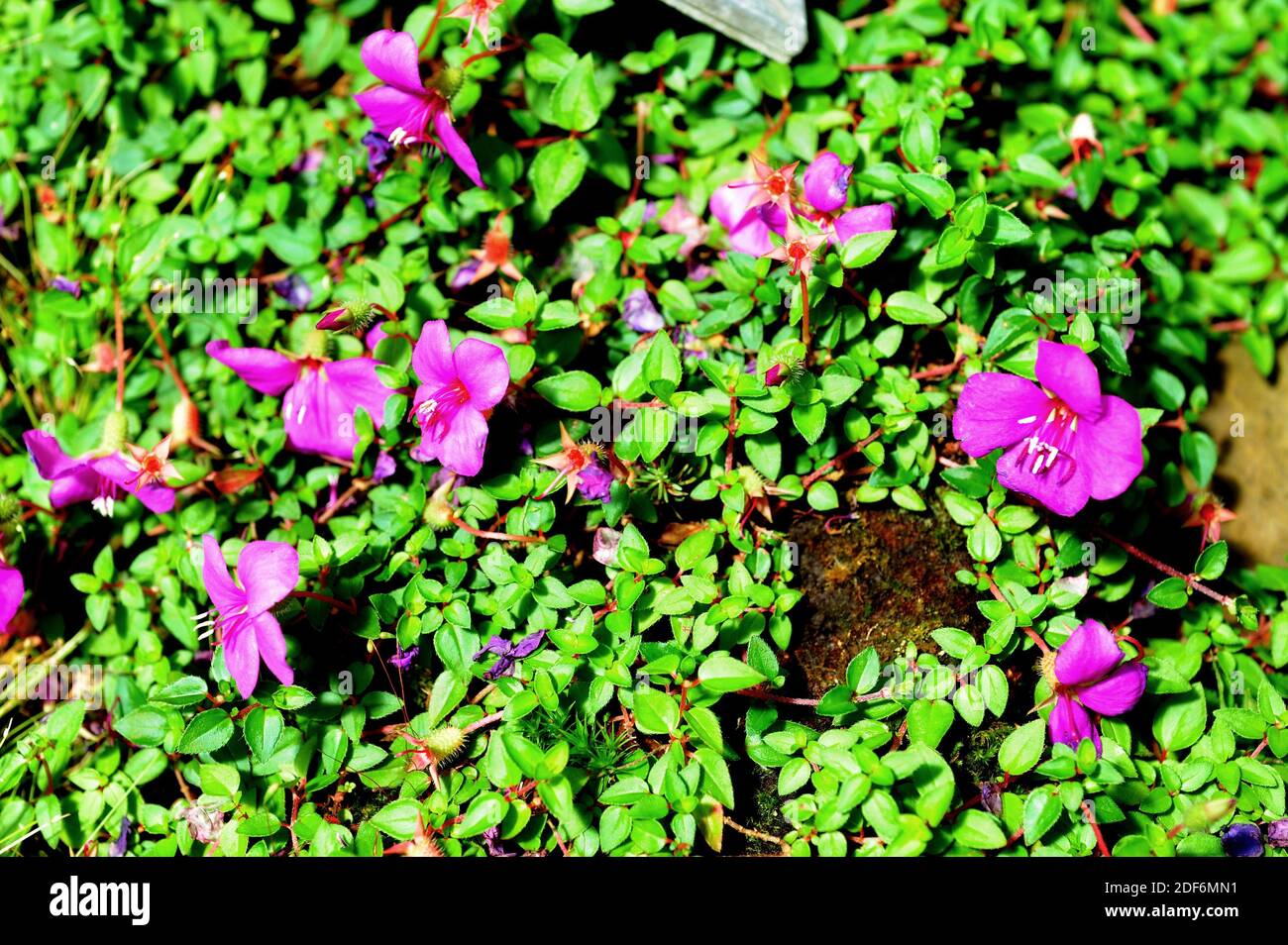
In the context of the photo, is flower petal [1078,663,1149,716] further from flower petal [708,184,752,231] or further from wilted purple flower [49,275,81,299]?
wilted purple flower [49,275,81,299]

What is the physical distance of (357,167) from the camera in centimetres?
249

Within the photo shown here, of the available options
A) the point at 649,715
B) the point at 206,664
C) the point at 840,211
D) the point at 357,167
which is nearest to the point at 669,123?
the point at 840,211

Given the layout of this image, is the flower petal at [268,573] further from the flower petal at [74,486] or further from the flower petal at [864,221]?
the flower petal at [864,221]

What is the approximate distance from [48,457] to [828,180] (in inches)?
69.5

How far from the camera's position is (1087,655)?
1.78 meters

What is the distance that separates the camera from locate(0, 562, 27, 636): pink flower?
1997mm

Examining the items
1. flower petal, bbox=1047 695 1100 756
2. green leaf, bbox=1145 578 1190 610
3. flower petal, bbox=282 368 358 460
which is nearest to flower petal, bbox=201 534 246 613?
flower petal, bbox=282 368 358 460

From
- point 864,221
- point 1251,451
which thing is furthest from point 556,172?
point 1251,451

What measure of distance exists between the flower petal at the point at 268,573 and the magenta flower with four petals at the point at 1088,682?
1.37 meters

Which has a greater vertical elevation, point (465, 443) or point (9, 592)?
point (465, 443)

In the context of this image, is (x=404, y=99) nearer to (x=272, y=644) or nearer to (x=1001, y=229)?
(x=272, y=644)

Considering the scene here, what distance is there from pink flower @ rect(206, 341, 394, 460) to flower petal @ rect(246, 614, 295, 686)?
528 millimetres

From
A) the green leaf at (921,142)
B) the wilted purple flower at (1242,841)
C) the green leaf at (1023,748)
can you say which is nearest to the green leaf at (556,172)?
the green leaf at (921,142)
